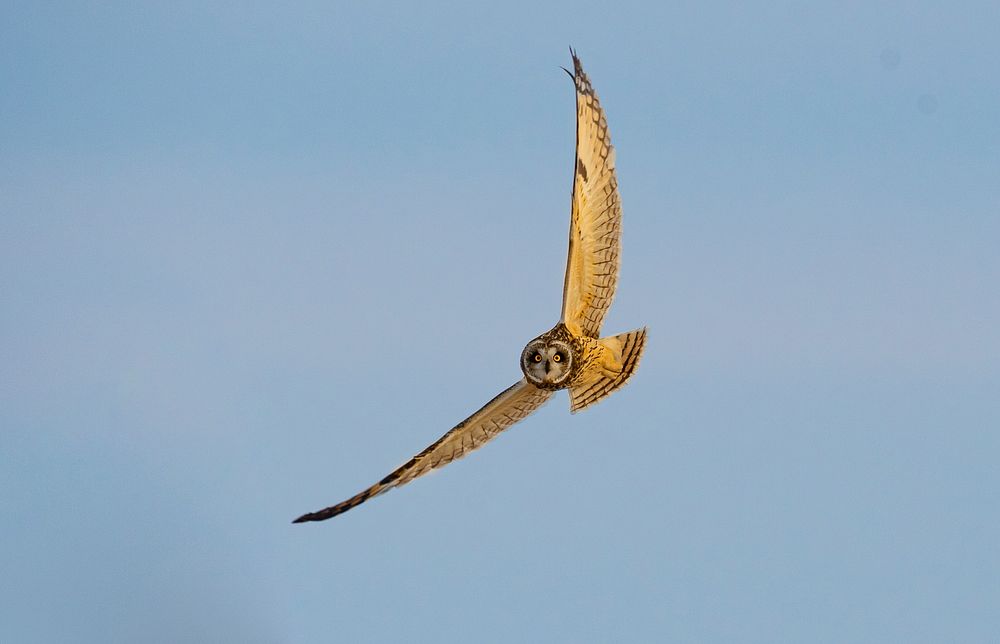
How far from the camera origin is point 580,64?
14.3 m

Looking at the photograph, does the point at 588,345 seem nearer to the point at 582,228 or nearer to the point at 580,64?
the point at 582,228

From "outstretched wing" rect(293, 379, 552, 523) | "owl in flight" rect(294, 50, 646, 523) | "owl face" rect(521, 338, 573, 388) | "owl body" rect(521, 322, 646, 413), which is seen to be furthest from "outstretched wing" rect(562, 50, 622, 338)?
"outstretched wing" rect(293, 379, 552, 523)

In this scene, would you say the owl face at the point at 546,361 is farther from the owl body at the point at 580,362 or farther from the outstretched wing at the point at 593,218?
the outstretched wing at the point at 593,218

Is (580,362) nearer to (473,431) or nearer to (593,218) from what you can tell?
(473,431)

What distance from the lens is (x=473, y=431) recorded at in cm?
1405

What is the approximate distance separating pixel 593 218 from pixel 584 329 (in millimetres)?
1019

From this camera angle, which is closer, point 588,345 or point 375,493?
point 375,493

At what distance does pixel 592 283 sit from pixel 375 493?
113 inches

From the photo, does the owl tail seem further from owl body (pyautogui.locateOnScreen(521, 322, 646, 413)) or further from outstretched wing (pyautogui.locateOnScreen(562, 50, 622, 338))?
outstretched wing (pyautogui.locateOnScreen(562, 50, 622, 338))

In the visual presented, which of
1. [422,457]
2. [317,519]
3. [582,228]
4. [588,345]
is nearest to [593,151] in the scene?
[582,228]

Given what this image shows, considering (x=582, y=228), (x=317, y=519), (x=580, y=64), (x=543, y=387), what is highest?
(x=580, y=64)

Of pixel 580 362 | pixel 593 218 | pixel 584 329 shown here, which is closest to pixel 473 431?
pixel 580 362

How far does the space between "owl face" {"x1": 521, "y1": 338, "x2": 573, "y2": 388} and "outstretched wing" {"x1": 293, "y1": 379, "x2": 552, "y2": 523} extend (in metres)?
0.24

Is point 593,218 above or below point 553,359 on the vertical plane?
above
